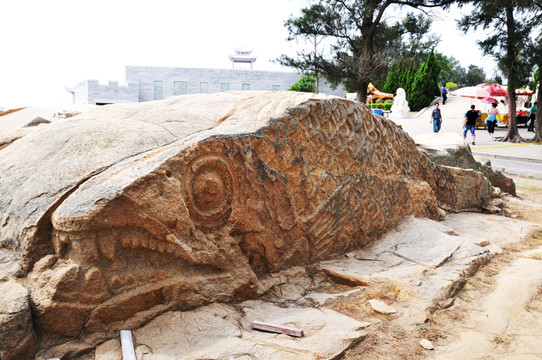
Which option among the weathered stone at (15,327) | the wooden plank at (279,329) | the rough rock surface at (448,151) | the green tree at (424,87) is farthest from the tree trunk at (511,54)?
the weathered stone at (15,327)

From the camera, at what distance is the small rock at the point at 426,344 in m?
2.24

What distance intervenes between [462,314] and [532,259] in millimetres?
1278

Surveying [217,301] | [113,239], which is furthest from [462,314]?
[113,239]

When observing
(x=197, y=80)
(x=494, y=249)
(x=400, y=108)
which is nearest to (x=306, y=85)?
(x=197, y=80)

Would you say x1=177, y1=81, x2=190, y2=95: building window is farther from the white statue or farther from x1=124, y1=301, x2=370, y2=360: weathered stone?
x1=124, y1=301, x2=370, y2=360: weathered stone

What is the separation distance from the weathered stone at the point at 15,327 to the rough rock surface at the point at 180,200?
6cm

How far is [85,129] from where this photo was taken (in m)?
2.63

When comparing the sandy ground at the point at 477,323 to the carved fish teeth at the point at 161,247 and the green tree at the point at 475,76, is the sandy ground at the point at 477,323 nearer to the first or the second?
the carved fish teeth at the point at 161,247

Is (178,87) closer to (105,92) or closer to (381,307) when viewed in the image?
(105,92)

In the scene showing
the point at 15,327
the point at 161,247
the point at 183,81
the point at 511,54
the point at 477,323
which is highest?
the point at 511,54

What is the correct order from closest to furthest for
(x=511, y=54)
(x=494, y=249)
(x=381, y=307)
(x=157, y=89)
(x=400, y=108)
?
(x=381, y=307), (x=494, y=249), (x=511, y=54), (x=400, y=108), (x=157, y=89)

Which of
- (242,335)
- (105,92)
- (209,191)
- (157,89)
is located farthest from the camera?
(157,89)

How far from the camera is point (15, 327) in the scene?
72.9 inches

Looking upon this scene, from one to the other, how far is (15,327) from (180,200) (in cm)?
92
